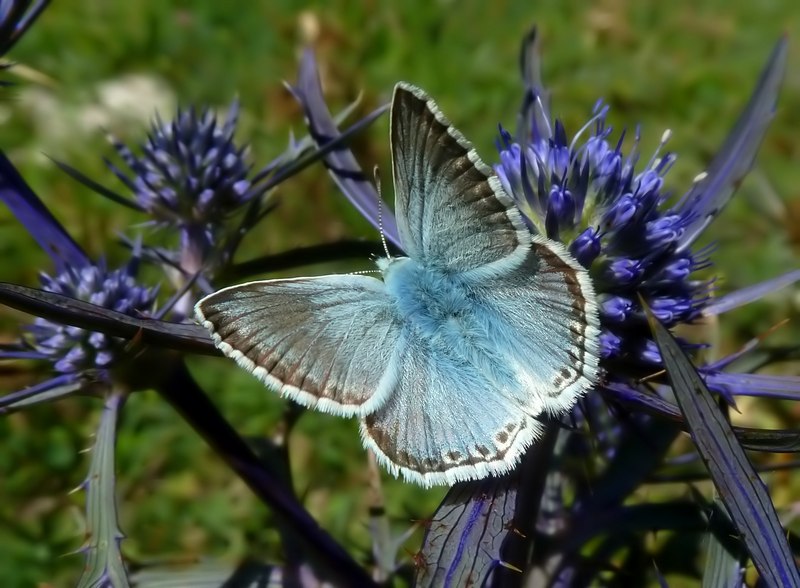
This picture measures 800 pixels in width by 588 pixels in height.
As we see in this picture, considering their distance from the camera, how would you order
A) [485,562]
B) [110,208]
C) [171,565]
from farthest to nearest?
1. [110,208]
2. [171,565]
3. [485,562]

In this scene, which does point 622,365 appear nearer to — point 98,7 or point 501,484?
point 501,484

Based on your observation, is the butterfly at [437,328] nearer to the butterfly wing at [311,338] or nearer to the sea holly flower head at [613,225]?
the butterfly wing at [311,338]

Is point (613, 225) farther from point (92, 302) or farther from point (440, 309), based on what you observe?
point (92, 302)

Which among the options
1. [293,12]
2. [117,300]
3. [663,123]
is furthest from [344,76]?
[117,300]

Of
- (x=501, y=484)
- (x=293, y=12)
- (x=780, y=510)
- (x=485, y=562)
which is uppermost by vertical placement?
(x=293, y=12)

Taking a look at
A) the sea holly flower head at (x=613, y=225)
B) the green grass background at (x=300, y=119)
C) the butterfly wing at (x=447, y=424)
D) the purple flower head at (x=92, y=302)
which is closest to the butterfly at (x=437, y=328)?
the butterfly wing at (x=447, y=424)

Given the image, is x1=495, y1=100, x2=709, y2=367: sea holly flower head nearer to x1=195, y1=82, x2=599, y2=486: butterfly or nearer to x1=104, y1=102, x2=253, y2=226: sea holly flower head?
x1=195, y1=82, x2=599, y2=486: butterfly

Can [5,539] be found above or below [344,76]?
below

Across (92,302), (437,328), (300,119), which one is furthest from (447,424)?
(300,119)
